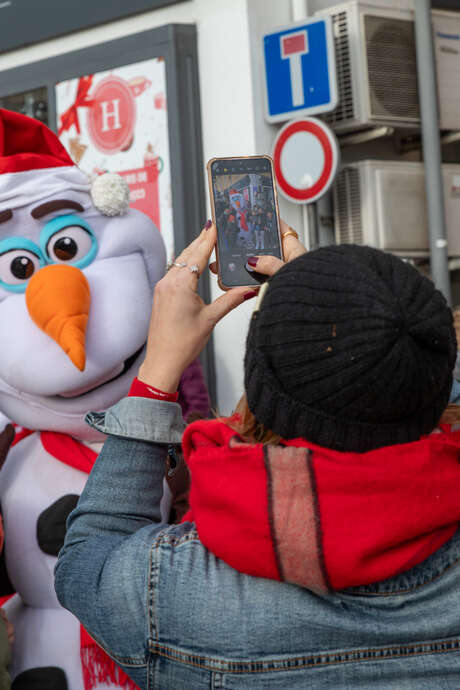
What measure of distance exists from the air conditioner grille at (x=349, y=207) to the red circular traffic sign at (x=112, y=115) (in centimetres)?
125

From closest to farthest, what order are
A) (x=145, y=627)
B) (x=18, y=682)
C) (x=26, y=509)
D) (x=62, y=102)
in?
1. (x=145, y=627)
2. (x=18, y=682)
3. (x=26, y=509)
4. (x=62, y=102)

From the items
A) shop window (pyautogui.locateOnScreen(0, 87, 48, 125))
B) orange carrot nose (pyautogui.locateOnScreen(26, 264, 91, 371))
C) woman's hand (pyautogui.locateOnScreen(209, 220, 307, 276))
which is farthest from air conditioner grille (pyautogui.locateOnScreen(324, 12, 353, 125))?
woman's hand (pyautogui.locateOnScreen(209, 220, 307, 276))

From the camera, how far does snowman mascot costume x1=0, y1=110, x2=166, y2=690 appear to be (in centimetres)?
201

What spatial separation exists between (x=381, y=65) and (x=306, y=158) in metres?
0.91

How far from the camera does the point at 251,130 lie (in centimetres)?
418

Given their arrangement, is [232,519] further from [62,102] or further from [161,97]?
[62,102]

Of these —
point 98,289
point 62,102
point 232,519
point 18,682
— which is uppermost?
point 62,102

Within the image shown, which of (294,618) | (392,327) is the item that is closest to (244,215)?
(392,327)

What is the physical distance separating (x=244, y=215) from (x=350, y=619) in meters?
0.78

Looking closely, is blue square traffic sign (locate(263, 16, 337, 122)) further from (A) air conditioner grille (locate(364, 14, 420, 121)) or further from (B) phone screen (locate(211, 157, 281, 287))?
(B) phone screen (locate(211, 157, 281, 287))

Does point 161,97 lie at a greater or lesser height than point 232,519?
greater

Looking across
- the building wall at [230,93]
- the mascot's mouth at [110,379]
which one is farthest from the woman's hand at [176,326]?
the building wall at [230,93]

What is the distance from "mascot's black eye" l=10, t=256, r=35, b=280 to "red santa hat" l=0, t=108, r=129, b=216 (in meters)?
0.14

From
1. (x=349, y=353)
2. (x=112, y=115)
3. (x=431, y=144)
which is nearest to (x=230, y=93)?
(x=112, y=115)
